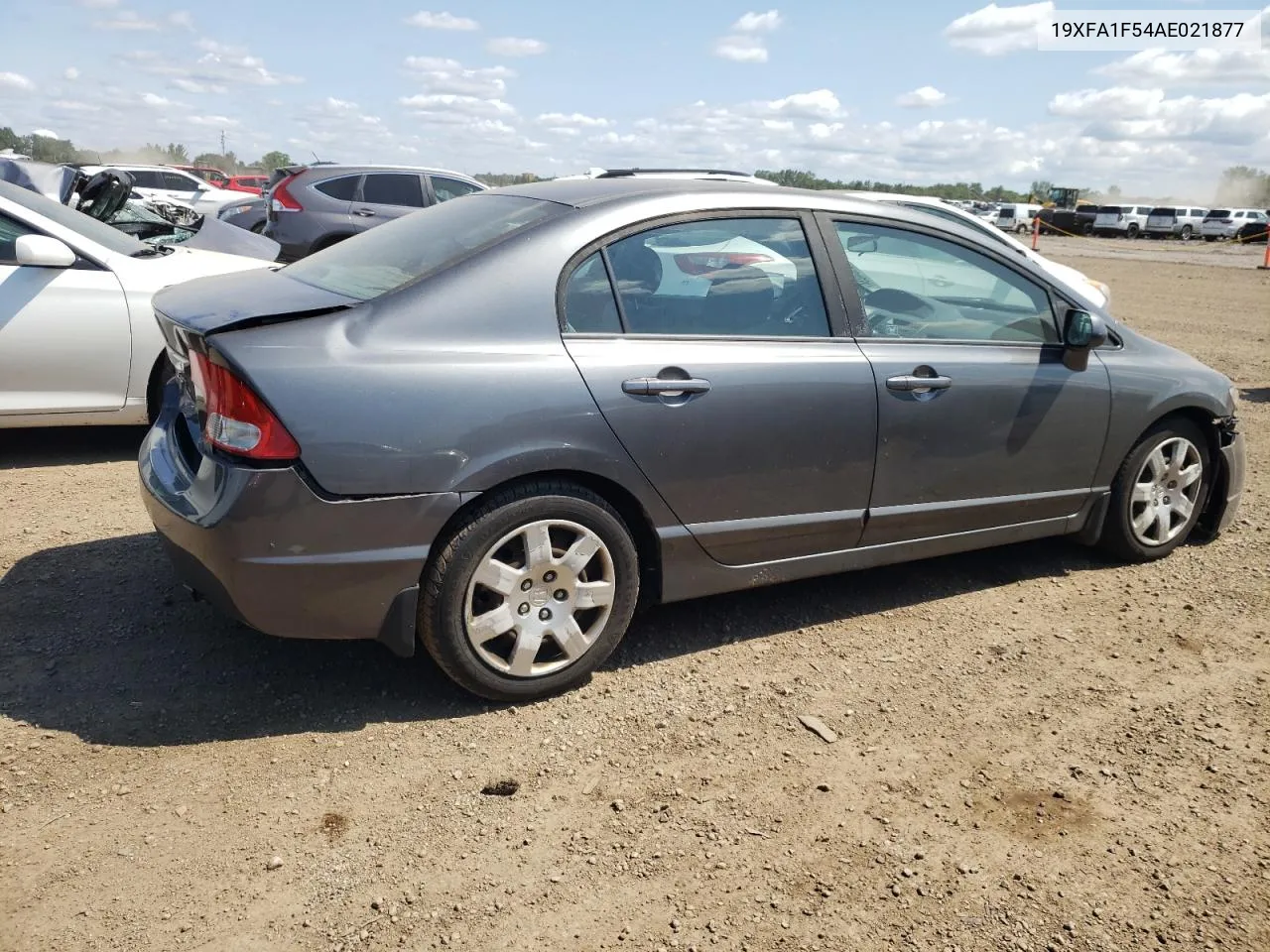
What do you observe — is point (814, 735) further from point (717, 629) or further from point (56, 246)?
point (56, 246)

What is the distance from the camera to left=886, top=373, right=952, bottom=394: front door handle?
382 centimetres

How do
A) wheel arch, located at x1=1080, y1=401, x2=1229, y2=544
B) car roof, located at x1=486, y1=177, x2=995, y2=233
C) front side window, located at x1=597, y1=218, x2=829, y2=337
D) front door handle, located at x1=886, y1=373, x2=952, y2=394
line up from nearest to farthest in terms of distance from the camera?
front side window, located at x1=597, y1=218, x2=829, y2=337
car roof, located at x1=486, y1=177, x2=995, y2=233
front door handle, located at x1=886, y1=373, x2=952, y2=394
wheel arch, located at x1=1080, y1=401, x2=1229, y2=544

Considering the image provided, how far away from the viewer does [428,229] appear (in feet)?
12.4

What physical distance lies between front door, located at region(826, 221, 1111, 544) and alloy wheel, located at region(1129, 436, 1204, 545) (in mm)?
405

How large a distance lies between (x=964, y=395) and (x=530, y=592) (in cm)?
185

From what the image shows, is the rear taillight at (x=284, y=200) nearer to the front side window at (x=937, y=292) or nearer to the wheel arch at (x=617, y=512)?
the front side window at (x=937, y=292)

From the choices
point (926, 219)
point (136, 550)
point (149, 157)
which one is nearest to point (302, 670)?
point (136, 550)

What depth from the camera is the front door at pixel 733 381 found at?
3379mm

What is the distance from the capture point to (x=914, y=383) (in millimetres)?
3855

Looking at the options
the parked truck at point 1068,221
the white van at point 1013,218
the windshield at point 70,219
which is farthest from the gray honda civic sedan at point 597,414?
the white van at point 1013,218

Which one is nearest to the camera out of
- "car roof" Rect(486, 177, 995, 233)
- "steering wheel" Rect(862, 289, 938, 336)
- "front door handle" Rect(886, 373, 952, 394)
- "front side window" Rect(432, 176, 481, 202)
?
"car roof" Rect(486, 177, 995, 233)

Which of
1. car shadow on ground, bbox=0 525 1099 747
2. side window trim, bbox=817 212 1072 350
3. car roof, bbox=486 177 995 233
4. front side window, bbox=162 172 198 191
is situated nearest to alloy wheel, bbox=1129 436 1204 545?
car shadow on ground, bbox=0 525 1099 747

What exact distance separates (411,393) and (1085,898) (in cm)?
222

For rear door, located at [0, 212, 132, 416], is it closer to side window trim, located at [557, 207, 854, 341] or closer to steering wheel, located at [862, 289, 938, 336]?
side window trim, located at [557, 207, 854, 341]
